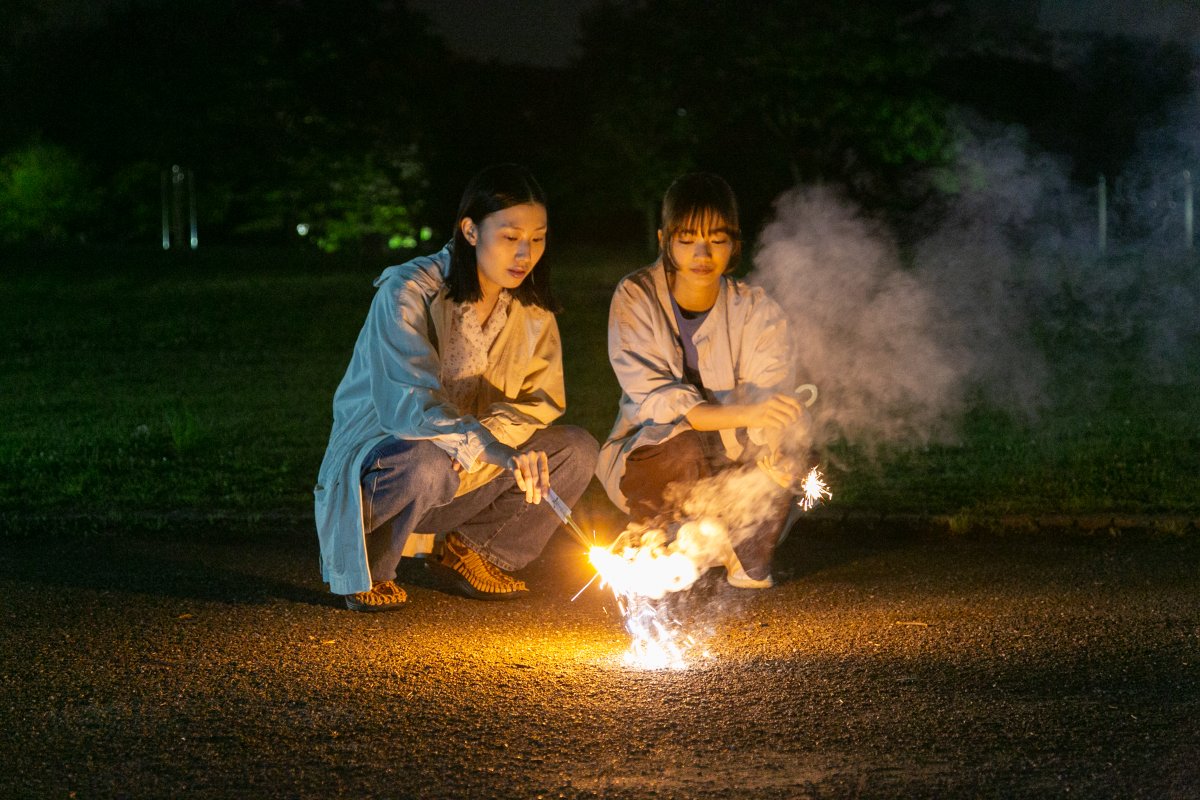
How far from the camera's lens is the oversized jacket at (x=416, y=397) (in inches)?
191

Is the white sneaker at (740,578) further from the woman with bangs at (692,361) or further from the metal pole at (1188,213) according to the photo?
the metal pole at (1188,213)

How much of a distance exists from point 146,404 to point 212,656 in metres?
7.06

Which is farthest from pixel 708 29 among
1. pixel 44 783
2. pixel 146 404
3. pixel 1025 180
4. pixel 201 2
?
pixel 44 783

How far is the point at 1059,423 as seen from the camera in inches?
378

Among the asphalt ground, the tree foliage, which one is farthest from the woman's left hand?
the tree foliage

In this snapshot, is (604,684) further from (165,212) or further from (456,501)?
(165,212)

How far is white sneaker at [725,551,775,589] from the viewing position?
218 inches

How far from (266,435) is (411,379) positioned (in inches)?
192

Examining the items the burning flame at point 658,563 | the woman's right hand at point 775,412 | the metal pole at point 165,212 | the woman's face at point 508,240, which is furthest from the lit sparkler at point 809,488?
the metal pole at point 165,212

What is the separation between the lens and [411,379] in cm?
490

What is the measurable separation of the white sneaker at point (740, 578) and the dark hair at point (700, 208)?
1.18 meters

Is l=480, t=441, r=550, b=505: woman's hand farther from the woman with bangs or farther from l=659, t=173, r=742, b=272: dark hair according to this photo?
l=659, t=173, r=742, b=272: dark hair

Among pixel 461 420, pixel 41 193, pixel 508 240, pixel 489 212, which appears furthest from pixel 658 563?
pixel 41 193

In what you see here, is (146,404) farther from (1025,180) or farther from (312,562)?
(1025,180)
